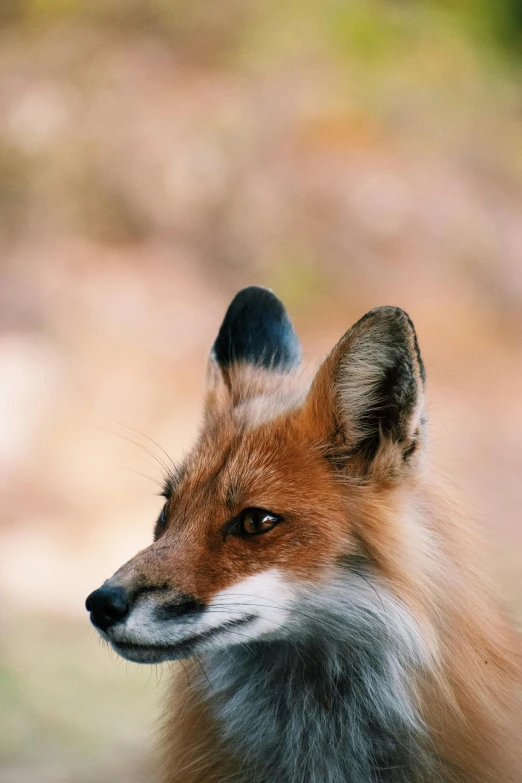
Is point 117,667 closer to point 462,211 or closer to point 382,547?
point 382,547

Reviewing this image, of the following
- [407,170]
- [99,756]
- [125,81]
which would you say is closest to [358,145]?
[407,170]

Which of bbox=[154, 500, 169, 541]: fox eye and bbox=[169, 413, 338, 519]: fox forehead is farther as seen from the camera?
bbox=[154, 500, 169, 541]: fox eye

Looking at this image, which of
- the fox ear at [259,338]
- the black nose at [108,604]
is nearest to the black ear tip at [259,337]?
the fox ear at [259,338]

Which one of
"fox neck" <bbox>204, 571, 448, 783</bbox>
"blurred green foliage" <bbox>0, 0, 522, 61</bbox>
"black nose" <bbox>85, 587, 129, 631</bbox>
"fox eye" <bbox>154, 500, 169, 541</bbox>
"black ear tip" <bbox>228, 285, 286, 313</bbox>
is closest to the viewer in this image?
"black nose" <bbox>85, 587, 129, 631</bbox>

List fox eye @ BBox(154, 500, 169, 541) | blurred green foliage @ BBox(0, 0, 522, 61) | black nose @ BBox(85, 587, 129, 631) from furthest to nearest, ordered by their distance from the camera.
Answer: blurred green foliage @ BBox(0, 0, 522, 61), fox eye @ BBox(154, 500, 169, 541), black nose @ BBox(85, 587, 129, 631)

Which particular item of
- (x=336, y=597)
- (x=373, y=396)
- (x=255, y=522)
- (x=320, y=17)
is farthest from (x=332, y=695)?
(x=320, y=17)

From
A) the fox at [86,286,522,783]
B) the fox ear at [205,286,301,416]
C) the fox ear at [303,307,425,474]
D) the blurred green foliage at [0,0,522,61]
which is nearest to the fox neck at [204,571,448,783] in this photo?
the fox at [86,286,522,783]

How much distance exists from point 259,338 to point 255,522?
780mm

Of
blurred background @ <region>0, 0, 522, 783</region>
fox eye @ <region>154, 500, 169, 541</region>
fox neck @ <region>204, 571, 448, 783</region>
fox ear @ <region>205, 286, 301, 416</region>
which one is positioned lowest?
fox neck @ <region>204, 571, 448, 783</region>

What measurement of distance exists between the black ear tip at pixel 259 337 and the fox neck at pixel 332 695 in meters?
0.85

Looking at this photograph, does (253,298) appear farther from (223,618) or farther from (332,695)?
(332,695)

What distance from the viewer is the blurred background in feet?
18.4

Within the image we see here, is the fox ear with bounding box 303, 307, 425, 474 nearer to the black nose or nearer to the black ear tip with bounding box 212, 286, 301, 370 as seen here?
the black ear tip with bounding box 212, 286, 301, 370

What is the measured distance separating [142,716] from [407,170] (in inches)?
146
